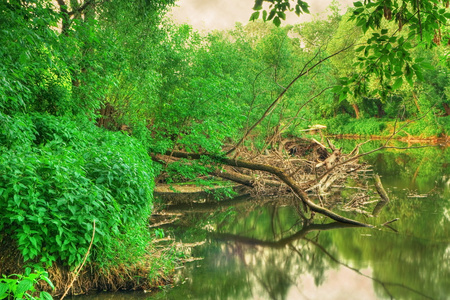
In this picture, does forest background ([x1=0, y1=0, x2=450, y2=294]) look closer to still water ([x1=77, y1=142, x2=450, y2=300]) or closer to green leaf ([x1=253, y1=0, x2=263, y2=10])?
green leaf ([x1=253, y1=0, x2=263, y2=10])

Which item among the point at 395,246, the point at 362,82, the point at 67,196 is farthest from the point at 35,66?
the point at 395,246

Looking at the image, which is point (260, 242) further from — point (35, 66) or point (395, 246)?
point (35, 66)

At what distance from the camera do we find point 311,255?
30.9 feet

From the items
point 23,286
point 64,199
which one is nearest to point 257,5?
point 23,286

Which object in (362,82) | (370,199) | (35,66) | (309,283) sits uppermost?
(35,66)

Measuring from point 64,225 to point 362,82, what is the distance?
391cm

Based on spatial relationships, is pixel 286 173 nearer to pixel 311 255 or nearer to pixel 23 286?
pixel 311 255

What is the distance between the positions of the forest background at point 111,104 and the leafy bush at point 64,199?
0.02 metres

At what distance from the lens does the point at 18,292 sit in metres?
2.40

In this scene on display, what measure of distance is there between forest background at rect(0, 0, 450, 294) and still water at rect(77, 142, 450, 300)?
123cm

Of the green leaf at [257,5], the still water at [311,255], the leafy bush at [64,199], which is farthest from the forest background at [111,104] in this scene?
the still water at [311,255]

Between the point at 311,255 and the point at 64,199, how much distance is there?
19.5 ft

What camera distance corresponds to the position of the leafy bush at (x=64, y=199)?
16.8 ft

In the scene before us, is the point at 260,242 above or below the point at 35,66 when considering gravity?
below
